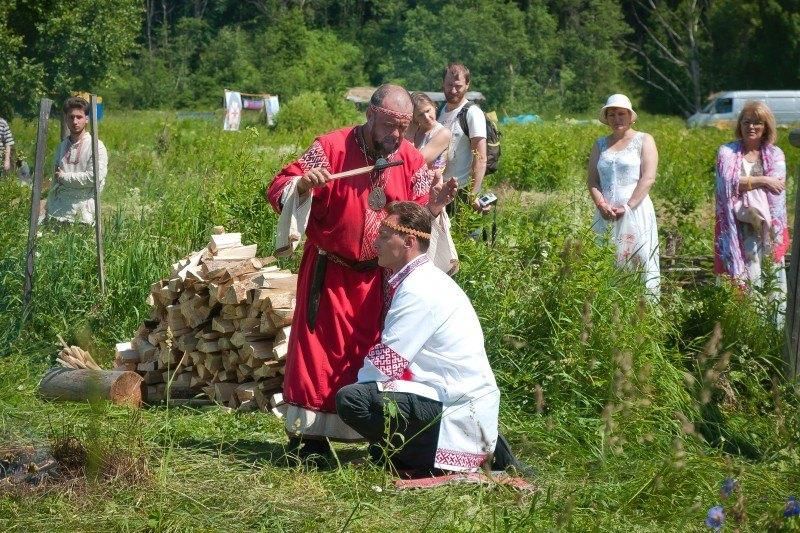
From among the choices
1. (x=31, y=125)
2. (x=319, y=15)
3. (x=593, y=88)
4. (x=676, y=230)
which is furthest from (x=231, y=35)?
(x=676, y=230)

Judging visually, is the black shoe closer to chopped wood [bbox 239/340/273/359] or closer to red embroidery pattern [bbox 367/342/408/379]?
red embroidery pattern [bbox 367/342/408/379]

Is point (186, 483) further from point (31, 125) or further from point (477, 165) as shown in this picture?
point (31, 125)

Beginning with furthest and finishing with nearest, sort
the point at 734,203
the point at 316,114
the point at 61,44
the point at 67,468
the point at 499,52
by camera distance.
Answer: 1. the point at 499,52
2. the point at 316,114
3. the point at 61,44
4. the point at 734,203
5. the point at 67,468

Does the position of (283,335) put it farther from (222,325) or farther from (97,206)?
(97,206)

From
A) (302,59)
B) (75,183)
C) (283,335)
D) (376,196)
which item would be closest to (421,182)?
(376,196)

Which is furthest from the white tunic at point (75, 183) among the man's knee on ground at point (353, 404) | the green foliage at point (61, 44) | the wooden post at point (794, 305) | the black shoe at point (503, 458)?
the green foliage at point (61, 44)

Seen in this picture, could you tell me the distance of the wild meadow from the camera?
4.27m

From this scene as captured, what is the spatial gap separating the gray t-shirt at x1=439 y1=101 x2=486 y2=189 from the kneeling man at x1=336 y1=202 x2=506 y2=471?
333cm

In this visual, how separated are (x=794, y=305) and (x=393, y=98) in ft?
7.66

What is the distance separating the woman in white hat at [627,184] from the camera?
25.4ft

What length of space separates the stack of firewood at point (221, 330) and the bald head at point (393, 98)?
1.76 meters

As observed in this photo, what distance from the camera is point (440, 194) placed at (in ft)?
17.8

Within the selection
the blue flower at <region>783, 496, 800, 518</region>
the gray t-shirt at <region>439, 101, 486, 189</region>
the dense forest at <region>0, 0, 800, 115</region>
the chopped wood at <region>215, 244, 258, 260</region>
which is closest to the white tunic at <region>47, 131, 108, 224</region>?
the chopped wood at <region>215, 244, 258, 260</region>

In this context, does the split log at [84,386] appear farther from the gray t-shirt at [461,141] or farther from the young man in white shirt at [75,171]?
the gray t-shirt at [461,141]
